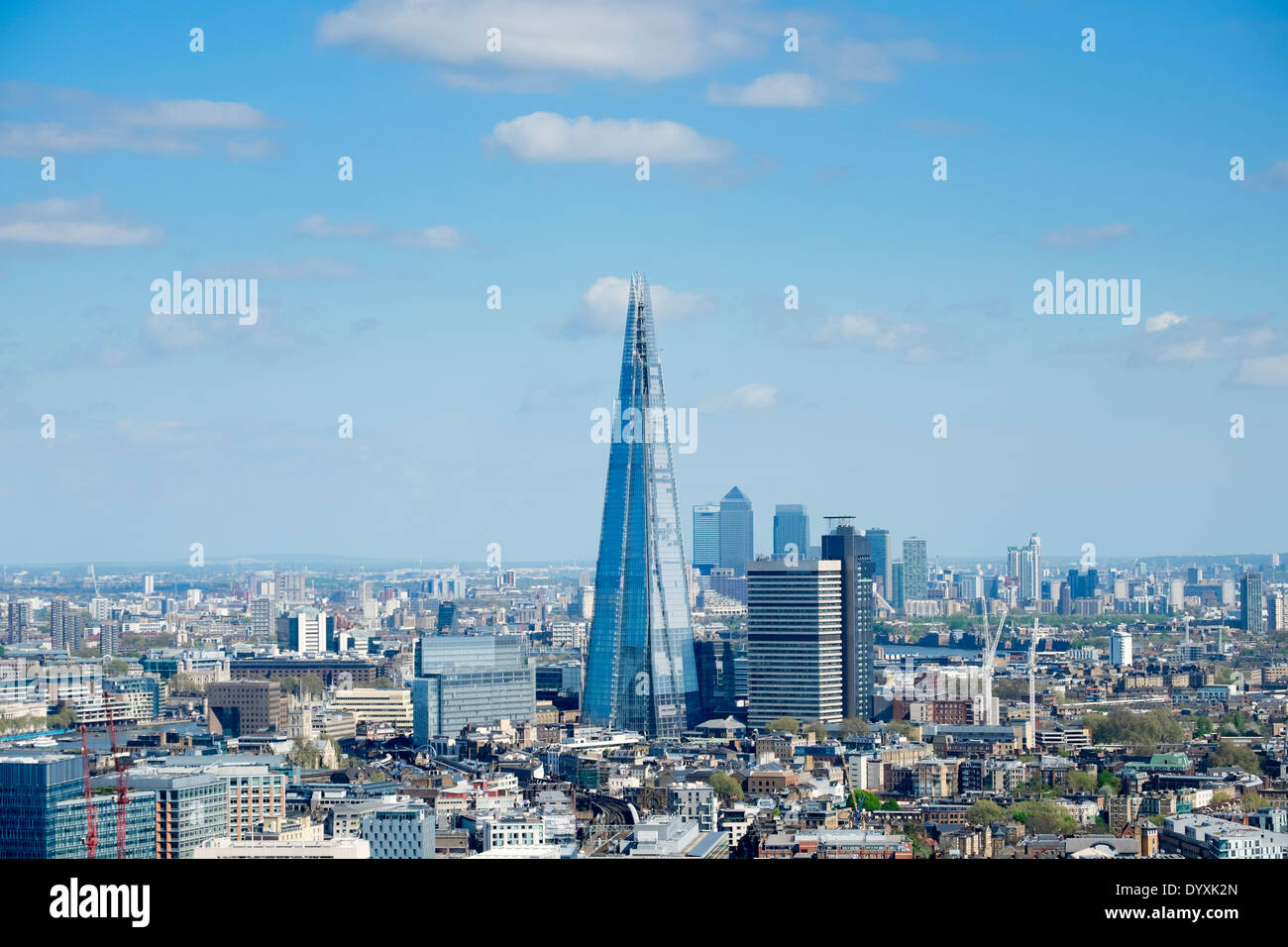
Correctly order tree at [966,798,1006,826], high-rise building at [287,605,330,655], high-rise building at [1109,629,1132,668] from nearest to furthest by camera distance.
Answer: tree at [966,798,1006,826] < high-rise building at [1109,629,1132,668] < high-rise building at [287,605,330,655]

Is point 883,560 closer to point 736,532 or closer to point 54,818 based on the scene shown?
point 736,532

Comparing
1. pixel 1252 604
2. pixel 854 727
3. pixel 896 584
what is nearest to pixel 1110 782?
pixel 854 727

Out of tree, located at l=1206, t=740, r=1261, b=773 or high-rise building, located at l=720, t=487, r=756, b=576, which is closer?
tree, located at l=1206, t=740, r=1261, b=773

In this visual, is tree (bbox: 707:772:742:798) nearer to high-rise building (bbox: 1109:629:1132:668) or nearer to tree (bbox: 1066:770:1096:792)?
tree (bbox: 1066:770:1096:792)

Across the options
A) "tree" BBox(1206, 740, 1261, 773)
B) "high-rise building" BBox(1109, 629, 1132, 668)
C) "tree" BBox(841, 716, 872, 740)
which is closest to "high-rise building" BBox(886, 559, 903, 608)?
"high-rise building" BBox(1109, 629, 1132, 668)
